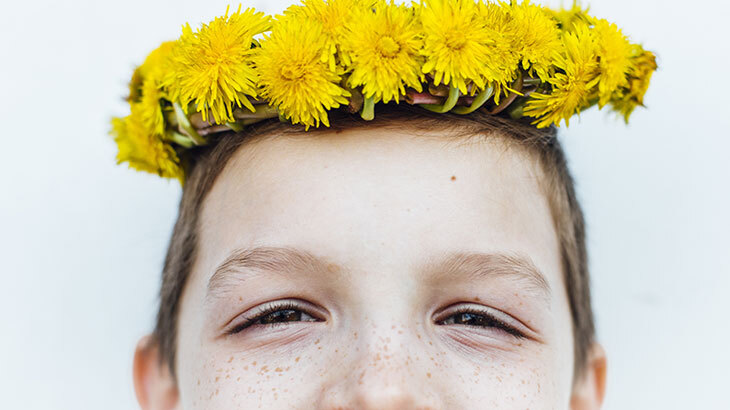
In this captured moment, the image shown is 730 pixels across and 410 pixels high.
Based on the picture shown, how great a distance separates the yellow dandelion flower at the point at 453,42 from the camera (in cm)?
125

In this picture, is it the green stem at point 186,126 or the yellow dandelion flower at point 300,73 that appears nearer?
the yellow dandelion flower at point 300,73

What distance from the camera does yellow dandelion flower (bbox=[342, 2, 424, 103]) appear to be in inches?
48.9

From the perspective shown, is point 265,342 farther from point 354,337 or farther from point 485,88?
point 485,88

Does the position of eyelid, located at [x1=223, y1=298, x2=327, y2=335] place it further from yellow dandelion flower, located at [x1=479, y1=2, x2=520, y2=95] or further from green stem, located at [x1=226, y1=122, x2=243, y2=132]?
yellow dandelion flower, located at [x1=479, y1=2, x2=520, y2=95]

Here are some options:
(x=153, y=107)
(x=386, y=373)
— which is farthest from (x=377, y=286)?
(x=153, y=107)

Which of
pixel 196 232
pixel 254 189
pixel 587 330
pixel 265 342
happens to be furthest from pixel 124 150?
pixel 587 330

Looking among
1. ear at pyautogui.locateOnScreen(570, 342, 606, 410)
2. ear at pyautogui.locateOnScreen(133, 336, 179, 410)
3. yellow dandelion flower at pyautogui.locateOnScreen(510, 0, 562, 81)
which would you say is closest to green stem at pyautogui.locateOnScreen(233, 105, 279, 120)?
yellow dandelion flower at pyautogui.locateOnScreen(510, 0, 562, 81)

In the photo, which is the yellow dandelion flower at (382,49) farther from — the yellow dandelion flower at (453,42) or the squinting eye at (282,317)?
the squinting eye at (282,317)

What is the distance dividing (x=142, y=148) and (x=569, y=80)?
0.86 meters

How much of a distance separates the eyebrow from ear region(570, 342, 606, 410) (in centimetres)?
34

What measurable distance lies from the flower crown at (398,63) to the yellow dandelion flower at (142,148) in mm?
99

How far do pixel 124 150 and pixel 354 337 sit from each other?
707mm

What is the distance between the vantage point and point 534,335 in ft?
4.40

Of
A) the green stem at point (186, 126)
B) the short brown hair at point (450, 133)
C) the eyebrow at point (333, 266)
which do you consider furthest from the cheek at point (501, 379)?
the green stem at point (186, 126)
